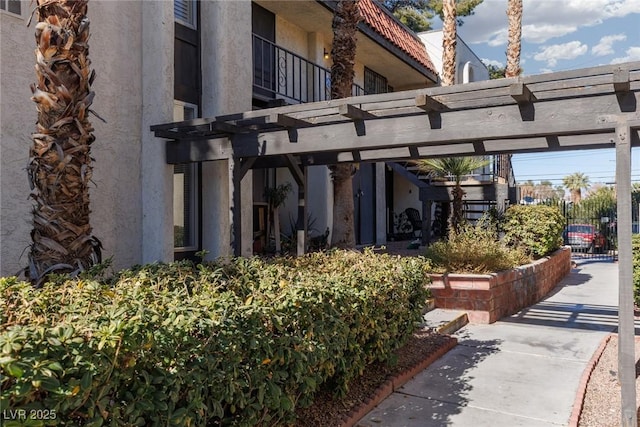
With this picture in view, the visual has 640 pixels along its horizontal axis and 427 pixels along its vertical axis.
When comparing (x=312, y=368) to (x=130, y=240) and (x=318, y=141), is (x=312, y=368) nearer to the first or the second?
(x=318, y=141)

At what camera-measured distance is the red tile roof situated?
1366cm

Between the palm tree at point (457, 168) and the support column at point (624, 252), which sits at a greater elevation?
the palm tree at point (457, 168)

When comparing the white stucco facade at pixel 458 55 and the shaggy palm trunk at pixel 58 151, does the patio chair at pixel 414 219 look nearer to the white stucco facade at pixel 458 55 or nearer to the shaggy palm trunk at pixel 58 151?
the white stucco facade at pixel 458 55

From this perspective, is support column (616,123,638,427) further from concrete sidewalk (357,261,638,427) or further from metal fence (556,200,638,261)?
metal fence (556,200,638,261)

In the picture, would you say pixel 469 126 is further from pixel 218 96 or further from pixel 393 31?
pixel 393 31

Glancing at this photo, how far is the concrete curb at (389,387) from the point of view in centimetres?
420

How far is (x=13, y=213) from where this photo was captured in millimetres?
5895

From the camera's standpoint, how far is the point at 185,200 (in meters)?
8.48

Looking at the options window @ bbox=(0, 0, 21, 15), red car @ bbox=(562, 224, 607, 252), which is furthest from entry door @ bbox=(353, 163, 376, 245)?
window @ bbox=(0, 0, 21, 15)

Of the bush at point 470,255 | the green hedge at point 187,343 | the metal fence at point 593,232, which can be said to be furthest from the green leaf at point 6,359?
the metal fence at point 593,232

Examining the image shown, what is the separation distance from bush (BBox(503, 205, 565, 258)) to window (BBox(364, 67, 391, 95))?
6838 mm

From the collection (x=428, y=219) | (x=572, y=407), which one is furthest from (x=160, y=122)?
(x=428, y=219)

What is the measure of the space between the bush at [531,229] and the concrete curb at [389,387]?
6.16 m

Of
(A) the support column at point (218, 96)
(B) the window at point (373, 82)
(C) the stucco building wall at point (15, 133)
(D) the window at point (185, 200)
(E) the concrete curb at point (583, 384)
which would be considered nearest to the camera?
(E) the concrete curb at point (583, 384)
